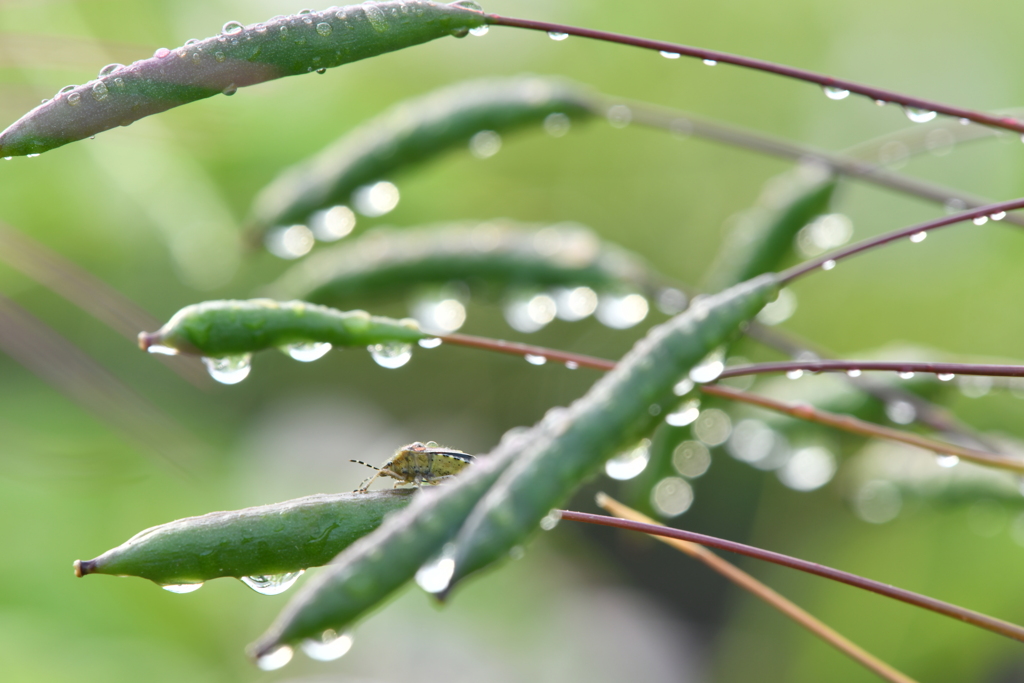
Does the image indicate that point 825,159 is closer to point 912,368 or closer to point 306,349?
point 912,368

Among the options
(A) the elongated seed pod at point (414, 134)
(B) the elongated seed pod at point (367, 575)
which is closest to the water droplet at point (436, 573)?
(B) the elongated seed pod at point (367, 575)

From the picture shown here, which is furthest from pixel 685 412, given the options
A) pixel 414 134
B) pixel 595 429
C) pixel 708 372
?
pixel 414 134

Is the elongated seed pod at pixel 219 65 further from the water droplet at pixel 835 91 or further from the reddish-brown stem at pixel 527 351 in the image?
the water droplet at pixel 835 91

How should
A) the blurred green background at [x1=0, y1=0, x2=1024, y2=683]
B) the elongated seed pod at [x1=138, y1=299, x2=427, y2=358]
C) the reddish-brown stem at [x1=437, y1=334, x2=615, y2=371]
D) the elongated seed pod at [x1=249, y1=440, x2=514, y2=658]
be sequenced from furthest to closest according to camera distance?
the blurred green background at [x1=0, y1=0, x2=1024, y2=683] < the reddish-brown stem at [x1=437, y1=334, x2=615, y2=371] < the elongated seed pod at [x1=138, y1=299, x2=427, y2=358] < the elongated seed pod at [x1=249, y1=440, x2=514, y2=658]

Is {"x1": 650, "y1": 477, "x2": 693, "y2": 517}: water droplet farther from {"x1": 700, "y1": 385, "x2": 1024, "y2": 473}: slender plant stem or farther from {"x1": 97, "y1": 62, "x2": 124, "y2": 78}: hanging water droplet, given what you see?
{"x1": 97, "y1": 62, "x2": 124, "y2": 78}: hanging water droplet

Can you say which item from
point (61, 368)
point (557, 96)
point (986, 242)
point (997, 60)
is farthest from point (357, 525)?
point (997, 60)

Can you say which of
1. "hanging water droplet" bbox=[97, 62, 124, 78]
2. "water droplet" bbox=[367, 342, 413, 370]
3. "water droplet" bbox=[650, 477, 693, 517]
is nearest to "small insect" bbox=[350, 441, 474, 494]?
"water droplet" bbox=[367, 342, 413, 370]
